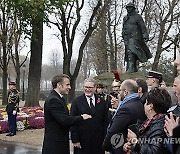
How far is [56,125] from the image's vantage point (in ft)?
17.5

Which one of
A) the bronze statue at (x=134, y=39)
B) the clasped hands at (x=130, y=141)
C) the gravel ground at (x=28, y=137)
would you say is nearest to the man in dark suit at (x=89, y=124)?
the clasped hands at (x=130, y=141)

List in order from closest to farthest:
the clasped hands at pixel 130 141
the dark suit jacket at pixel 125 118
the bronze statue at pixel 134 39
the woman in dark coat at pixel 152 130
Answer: the woman in dark coat at pixel 152 130, the clasped hands at pixel 130 141, the dark suit jacket at pixel 125 118, the bronze statue at pixel 134 39

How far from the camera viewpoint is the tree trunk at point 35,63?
2014 cm

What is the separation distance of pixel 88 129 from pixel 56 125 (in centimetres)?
74

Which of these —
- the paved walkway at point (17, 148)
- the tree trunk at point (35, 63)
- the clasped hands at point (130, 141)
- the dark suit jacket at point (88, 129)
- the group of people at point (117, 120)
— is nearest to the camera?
the group of people at point (117, 120)

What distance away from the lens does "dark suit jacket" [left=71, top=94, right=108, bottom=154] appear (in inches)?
230

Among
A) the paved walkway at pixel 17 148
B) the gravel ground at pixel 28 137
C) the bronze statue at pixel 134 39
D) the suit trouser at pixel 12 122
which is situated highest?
the bronze statue at pixel 134 39

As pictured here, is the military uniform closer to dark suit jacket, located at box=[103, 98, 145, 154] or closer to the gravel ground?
the gravel ground

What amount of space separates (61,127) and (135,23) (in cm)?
611

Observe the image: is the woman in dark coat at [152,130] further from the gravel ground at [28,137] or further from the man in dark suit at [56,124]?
the gravel ground at [28,137]

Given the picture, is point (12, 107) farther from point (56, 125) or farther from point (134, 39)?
point (56, 125)

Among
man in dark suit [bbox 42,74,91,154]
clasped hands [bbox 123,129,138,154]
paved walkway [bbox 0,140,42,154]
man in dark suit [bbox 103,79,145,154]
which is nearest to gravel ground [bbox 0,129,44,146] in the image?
paved walkway [bbox 0,140,42,154]

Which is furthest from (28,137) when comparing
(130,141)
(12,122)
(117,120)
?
(130,141)

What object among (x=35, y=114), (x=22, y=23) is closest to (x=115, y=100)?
(x=35, y=114)
